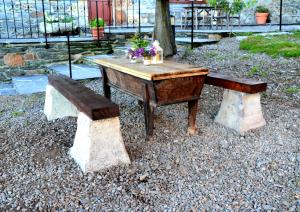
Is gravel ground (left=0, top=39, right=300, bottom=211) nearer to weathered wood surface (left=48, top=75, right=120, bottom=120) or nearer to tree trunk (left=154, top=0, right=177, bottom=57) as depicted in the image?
weathered wood surface (left=48, top=75, right=120, bottom=120)

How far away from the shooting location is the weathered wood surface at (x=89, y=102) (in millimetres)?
2461

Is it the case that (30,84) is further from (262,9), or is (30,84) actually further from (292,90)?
(262,9)

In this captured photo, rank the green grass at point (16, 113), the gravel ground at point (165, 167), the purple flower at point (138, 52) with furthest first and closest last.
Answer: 1. the green grass at point (16, 113)
2. the purple flower at point (138, 52)
3. the gravel ground at point (165, 167)

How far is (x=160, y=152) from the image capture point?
2.86 metres

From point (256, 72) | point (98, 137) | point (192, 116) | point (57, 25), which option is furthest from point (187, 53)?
point (98, 137)

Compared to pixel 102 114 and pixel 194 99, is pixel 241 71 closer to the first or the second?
pixel 194 99

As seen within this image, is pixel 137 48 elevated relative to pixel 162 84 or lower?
elevated

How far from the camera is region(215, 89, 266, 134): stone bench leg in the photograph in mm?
3154

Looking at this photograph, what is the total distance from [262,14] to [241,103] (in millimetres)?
8999

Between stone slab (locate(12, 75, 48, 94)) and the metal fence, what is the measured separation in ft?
3.53

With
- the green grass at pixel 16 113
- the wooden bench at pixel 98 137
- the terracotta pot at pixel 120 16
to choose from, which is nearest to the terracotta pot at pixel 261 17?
the terracotta pot at pixel 120 16

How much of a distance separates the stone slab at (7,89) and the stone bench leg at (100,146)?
2.64m

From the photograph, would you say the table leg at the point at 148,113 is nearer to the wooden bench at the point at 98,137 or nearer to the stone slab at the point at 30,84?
the wooden bench at the point at 98,137

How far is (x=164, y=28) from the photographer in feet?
17.3
